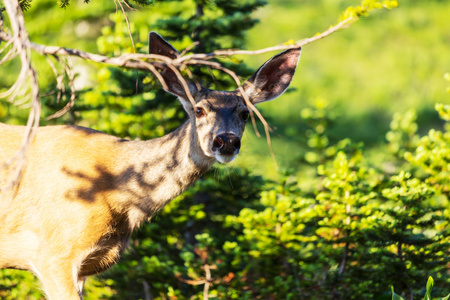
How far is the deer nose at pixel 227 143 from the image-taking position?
13.8ft

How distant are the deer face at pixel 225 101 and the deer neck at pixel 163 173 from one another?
140 mm

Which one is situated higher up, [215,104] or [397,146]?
[397,146]

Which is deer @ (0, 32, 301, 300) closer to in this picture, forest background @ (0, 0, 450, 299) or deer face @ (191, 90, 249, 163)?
deer face @ (191, 90, 249, 163)

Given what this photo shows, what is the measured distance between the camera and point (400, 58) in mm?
12266

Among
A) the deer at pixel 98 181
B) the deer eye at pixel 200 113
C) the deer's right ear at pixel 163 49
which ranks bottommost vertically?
the deer at pixel 98 181

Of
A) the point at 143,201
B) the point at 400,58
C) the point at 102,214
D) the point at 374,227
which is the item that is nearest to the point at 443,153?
the point at 374,227

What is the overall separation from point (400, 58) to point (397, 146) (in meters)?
6.72

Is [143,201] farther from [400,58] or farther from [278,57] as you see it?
[400,58]

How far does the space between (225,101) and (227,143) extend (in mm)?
574

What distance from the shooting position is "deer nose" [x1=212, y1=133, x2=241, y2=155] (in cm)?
422

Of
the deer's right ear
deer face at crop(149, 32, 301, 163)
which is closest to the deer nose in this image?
deer face at crop(149, 32, 301, 163)

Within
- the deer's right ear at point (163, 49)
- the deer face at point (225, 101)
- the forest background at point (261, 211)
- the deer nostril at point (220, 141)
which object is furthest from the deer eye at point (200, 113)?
the forest background at point (261, 211)

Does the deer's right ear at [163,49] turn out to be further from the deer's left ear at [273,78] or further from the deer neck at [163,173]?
the deer's left ear at [273,78]

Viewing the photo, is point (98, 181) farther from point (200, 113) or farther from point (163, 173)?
point (200, 113)
